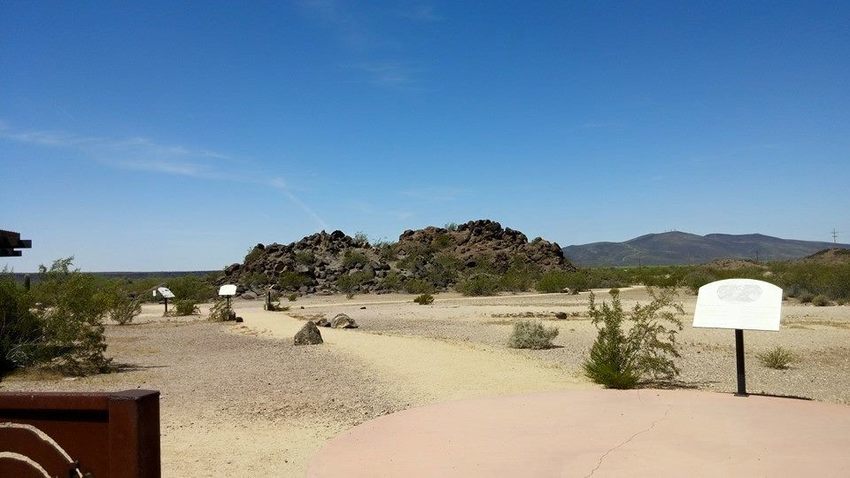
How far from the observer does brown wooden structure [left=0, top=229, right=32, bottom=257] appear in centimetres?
846

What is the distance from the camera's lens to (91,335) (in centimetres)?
1680

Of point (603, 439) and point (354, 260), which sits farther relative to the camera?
point (354, 260)

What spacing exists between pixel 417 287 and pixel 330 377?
166 feet

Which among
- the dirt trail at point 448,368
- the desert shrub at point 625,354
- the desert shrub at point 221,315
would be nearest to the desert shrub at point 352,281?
the desert shrub at point 221,315

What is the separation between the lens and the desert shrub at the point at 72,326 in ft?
54.3

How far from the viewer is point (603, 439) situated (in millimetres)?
8383

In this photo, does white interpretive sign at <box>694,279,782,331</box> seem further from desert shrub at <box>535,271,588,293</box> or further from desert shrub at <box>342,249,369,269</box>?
desert shrub at <box>342,249,369,269</box>

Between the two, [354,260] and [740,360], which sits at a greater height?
[354,260]

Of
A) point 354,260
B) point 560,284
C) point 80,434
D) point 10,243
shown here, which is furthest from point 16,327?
point 354,260

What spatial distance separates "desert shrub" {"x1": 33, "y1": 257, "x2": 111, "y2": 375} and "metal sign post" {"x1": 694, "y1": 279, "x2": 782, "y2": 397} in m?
13.1

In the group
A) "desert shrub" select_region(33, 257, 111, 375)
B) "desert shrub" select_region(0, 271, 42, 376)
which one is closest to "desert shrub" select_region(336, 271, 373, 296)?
"desert shrub" select_region(33, 257, 111, 375)

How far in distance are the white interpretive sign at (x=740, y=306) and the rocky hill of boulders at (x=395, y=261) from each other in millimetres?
53227

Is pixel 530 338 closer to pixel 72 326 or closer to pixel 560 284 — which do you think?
pixel 72 326

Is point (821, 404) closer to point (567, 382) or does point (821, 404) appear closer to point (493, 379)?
point (567, 382)
